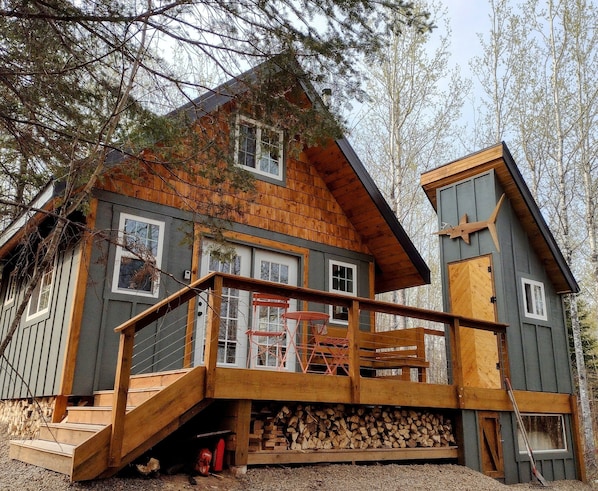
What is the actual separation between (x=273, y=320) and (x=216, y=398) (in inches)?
126

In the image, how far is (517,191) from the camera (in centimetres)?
828

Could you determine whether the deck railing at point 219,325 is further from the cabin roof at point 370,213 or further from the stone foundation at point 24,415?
the stone foundation at point 24,415

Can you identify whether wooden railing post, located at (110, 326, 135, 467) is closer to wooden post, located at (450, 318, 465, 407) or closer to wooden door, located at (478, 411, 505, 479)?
wooden post, located at (450, 318, 465, 407)

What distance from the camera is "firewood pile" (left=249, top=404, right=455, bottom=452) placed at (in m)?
5.10

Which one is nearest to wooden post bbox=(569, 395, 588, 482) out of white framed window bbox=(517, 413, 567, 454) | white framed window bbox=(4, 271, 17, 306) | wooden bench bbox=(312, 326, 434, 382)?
white framed window bbox=(517, 413, 567, 454)

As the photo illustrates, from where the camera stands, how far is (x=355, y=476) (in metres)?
5.17

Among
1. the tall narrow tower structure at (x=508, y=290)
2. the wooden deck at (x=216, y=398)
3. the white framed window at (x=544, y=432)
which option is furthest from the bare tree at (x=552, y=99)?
the wooden deck at (x=216, y=398)

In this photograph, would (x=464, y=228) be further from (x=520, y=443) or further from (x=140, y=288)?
(x=140, y=288)

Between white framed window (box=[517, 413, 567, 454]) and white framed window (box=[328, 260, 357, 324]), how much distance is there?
9.43ft

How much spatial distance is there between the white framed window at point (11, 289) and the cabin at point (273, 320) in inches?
3.4

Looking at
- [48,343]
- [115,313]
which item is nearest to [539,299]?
[115,313]

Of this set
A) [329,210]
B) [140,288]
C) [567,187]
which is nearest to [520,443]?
[329,210]

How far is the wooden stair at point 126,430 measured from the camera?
12.4ft

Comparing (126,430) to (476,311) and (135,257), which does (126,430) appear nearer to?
(135,257)
